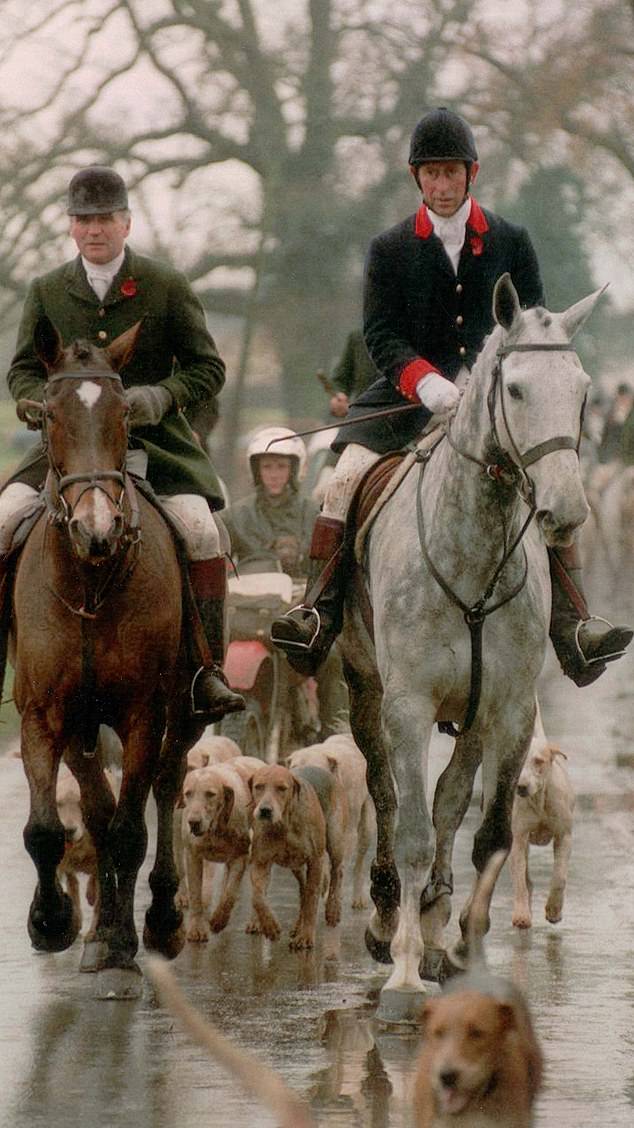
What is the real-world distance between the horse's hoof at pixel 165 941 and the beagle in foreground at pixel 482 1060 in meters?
4.45

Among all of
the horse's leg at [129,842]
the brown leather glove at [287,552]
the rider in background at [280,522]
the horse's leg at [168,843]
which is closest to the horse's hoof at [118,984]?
the horse's leg at [129,842]

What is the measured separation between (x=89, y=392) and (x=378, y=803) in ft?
8.18

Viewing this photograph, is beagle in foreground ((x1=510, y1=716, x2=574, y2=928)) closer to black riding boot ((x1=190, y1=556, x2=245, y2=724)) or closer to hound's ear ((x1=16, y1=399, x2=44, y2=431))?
black riding boot ((x1=190, y1=556, x2=245, y2=724))

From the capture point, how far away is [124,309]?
10.3m

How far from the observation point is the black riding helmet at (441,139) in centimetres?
984

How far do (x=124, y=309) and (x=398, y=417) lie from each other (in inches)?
45.0

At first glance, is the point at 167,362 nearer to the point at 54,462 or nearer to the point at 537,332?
the point at 54,462

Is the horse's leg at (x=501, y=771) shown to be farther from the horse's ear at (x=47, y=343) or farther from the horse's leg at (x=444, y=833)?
the horse's ear at (x=47, y=343)

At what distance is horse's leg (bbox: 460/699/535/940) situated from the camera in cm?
932

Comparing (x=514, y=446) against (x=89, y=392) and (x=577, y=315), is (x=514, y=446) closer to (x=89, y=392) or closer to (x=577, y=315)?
(x=577, y=315)

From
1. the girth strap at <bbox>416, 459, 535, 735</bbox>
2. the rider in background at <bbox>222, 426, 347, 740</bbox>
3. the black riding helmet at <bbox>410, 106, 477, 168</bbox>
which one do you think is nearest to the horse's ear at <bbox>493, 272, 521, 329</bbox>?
the girth strap at <bbox>416, 459, 535, 735</bbox>

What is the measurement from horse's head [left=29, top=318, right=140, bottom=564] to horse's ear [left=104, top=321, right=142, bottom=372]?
22 mm

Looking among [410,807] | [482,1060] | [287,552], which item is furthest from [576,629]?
[287,552]

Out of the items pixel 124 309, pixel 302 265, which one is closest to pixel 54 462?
pixel 124 309
